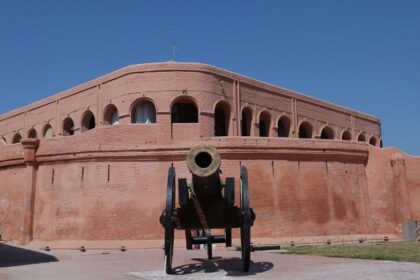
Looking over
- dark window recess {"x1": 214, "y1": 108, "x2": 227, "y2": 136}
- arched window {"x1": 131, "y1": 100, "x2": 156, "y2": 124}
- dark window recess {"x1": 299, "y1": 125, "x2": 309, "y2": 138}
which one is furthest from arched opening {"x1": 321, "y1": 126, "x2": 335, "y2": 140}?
arched window {"x1": 131, "y1": 100, "x2": 156, "y2": 124}

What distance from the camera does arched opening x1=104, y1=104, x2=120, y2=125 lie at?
24891 millimetres

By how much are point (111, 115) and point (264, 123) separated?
888cm

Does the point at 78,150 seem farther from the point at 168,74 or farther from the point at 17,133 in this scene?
the point at 17,133

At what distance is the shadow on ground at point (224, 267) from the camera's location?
886 cm

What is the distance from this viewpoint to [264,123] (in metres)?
28.2

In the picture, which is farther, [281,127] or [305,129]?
[305,129]

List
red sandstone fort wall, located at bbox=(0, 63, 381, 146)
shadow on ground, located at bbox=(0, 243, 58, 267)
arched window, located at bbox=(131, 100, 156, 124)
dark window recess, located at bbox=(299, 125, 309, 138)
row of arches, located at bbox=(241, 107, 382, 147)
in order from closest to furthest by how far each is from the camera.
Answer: shadow on ground, located at bbox=(0, 243, 58, 267) < red sandstone fort wall, located at bbox=(0, 63, 381, 146) < arched window, located at bbox=(131, 100, 156, 124) < row of arches, located at bbox=(241, 107, 382, 147) < dark window recess, located at bbox=(299, 125, 309, 138)

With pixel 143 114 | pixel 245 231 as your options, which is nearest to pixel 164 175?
pixel 143 114

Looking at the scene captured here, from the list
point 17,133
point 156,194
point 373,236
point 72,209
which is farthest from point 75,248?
point 17,133

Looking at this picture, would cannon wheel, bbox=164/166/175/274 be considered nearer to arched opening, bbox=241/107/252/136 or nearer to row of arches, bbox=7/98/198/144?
row of arches, bbox=7/98/198/144

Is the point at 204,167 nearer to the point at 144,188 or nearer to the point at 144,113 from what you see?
the point at 144,188

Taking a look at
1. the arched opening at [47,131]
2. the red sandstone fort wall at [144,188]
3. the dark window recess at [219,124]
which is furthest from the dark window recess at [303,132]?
the arched opening at [47,131]

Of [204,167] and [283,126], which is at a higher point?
[283,126]

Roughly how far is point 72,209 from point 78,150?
2.33m
